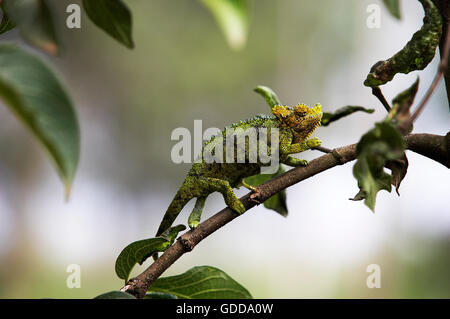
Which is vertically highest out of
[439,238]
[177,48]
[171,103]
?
[177,48]

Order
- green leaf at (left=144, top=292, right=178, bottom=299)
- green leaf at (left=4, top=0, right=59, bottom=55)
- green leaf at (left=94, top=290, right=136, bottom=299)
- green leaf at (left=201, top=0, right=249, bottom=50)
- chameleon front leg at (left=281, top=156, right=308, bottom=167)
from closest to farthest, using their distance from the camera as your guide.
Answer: green leaf at (left=201, top=0, right=249, bottom=50) → green leaf at (left=4, top=0, right=59, bottom=55) → green leaf at (left=94, top=290, right=136, bottom=299) → green leaf at (left=144, top=292, right=178, bottom=299) → chameleon front leg at (left=281, top=156, right=308, bottom=167)

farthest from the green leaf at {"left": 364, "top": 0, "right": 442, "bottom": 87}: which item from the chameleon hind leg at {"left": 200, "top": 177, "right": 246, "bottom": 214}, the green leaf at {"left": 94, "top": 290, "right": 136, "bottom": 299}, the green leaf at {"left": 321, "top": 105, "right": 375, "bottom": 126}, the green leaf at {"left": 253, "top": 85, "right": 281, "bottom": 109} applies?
the green leaf at {"left": 94, "top": 290, "right": 136, "bottom": 299}

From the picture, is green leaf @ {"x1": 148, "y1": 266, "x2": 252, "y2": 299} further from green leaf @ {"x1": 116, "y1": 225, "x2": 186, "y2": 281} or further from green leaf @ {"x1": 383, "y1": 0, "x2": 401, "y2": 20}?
green leaf @ {"x1": 383, "y1": 0, "x2": 401, "y2": 20}

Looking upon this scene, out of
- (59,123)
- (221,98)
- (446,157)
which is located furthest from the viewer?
(221,98)

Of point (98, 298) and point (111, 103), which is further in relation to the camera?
point (111, 103)

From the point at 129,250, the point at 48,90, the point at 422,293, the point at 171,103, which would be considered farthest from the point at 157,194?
the point at 48,90

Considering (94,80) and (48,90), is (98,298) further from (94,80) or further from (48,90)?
(94,80)

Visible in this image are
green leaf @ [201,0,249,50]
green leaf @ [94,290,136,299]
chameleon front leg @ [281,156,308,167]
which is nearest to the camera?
green leaf @ [201,0,249,50]

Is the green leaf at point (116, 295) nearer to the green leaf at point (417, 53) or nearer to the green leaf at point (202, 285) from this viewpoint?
the green leaf at point (202, 285)
